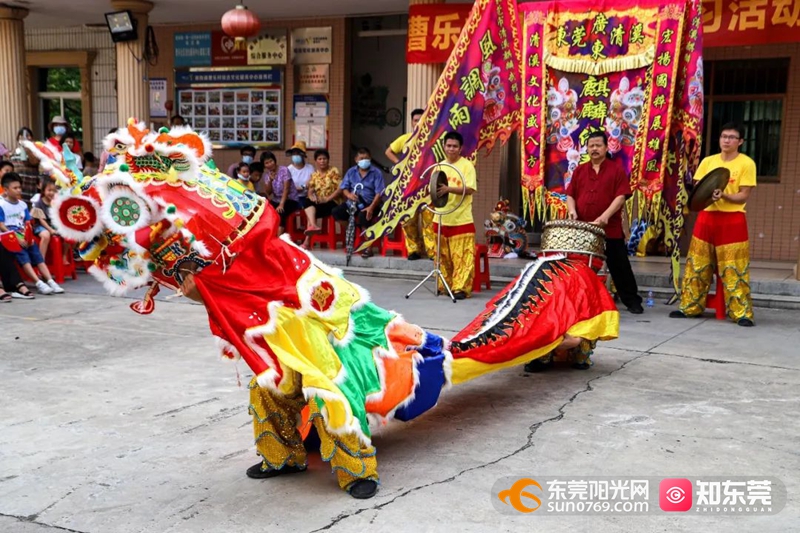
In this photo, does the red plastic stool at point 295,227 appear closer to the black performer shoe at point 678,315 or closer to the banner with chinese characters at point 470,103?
the banner with chinese characters at point 470,103

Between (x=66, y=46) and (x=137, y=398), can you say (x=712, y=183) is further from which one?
(x=66, y=46)

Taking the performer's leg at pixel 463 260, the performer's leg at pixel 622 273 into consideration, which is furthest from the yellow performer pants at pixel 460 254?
the performer's leg at pixel 622 273

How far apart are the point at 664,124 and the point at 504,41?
1.64m

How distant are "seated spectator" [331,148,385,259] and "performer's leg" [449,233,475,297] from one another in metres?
1.97

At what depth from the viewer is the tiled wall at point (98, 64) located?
13.2 metres

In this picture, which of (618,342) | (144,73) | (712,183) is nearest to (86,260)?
(618,342)

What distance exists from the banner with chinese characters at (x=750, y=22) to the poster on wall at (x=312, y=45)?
5389mm

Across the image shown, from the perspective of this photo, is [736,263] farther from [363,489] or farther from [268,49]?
[268,49]

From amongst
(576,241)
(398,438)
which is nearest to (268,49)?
(576,241)

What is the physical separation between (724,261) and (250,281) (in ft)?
15.4

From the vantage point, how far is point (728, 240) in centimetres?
638

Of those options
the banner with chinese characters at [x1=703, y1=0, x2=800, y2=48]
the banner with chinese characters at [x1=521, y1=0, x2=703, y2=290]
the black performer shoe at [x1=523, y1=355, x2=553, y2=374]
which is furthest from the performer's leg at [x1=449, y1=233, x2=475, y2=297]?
the banner with chinese characters at [x1=703, y1=0, x2=800, y2=48]

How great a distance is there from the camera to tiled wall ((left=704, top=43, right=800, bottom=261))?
29.8 feet

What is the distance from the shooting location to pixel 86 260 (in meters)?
2.96
